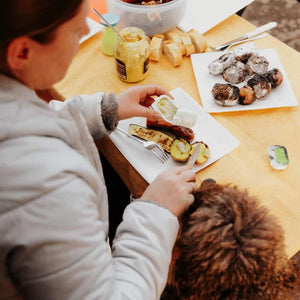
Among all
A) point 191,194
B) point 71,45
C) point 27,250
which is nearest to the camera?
point 27,250

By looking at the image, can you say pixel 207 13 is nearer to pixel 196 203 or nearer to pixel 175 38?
pixel 175 38

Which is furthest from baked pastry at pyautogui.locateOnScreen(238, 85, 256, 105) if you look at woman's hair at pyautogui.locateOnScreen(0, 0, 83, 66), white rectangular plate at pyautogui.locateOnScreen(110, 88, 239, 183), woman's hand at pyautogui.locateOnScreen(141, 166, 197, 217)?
woman's hair at pyautogui.locateOnScreen(0, 0, 83, 66)

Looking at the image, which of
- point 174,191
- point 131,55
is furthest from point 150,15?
point 174,191

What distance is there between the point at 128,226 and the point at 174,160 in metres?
0.34

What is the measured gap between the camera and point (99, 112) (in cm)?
94

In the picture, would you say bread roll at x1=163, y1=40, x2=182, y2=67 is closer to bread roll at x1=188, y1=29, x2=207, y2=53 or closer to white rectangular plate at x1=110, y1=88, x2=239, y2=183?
bread roll at x1=188, y1=29, x2=207, y2=53

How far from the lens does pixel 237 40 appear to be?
1300 mm

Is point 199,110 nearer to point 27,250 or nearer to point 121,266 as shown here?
point 121,266

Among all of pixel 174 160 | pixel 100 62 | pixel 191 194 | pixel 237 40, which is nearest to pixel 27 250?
pixel 191 194

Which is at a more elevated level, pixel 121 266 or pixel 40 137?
pixel 40 137

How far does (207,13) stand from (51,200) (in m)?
1.25

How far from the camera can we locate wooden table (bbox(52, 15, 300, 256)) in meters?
0.88

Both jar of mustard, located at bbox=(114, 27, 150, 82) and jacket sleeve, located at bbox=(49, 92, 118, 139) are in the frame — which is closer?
jacket sleeve, located at bbox=(49, 92, 118, 139)

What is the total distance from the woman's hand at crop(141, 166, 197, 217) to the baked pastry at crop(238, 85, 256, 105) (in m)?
0.40
